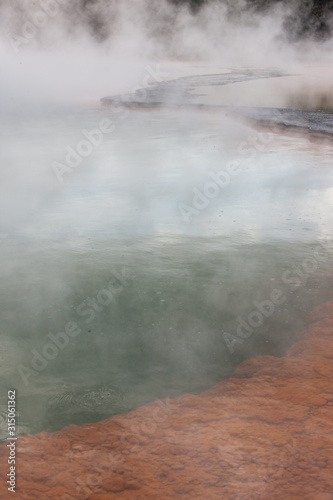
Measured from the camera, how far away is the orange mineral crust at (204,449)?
2.24m

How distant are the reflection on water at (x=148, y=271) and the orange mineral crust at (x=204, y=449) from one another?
25 centimetres

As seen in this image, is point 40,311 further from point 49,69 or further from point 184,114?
point 49,69

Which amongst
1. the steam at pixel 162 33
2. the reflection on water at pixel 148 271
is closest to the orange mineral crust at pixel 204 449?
the reflection on water at pixel 148 271

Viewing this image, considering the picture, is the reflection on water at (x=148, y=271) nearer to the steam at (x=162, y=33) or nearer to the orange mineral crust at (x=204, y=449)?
the orange mineral crust at (x=204, y=449)

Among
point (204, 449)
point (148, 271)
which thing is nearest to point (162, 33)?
point (148, 271)

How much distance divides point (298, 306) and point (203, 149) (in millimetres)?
5336

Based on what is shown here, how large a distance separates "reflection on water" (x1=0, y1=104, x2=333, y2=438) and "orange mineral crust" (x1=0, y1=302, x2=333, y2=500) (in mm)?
249

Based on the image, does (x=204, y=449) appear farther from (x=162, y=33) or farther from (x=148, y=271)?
(x=162, y=33)

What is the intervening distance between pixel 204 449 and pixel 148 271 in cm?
221

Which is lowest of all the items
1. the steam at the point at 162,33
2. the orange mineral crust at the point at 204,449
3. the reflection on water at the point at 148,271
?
the orange mineral crust at the point at 204,449

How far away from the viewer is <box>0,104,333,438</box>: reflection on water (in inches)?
129

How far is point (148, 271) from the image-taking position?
448 cm

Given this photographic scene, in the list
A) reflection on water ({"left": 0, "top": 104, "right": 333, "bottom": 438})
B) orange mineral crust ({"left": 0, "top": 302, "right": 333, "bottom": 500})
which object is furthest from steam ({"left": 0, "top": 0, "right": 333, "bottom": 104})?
orange mineral crust ({"left": 0, "top": 302, "right": 333, "bottom": 500})

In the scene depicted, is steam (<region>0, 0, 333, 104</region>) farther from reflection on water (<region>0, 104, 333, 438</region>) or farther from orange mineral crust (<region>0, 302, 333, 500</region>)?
orange mineral crust (<region>0, 302, 333, 500</region>)
